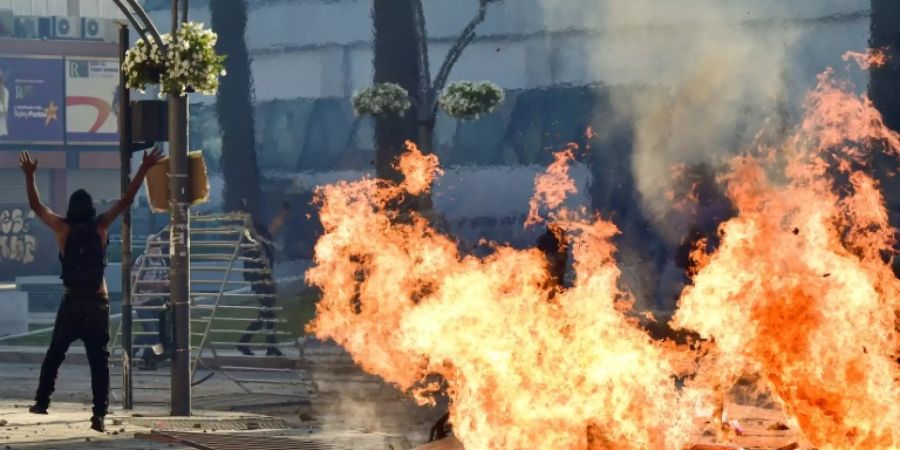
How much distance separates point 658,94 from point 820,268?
1442cm

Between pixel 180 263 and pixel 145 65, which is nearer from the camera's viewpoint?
pixel 180 263

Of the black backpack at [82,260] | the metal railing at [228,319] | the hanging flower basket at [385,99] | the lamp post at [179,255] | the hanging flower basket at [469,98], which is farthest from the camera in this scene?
the hanging flower basket at [385,99]

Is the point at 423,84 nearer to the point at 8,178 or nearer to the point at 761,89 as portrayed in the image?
the point at 761,89

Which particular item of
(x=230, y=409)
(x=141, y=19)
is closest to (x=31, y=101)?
(x=230, y=409)

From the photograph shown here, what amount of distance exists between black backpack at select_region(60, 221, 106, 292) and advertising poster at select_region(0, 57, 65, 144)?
35521 mm

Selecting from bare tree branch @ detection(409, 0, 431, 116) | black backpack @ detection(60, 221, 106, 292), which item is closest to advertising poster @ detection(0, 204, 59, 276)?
bare tree branch @ detection(409, 0, 431, 116)

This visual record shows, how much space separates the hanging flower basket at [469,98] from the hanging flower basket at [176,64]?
1237 cm

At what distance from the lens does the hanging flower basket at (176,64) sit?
14.9 metres

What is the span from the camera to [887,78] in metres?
23.9

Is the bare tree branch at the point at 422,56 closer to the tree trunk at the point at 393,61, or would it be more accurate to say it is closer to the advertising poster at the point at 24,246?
the tree trunk at the point at 393,61

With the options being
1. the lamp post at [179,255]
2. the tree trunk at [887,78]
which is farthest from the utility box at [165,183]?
the tree trunk at [887,78]

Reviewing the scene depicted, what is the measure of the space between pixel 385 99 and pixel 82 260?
15936 mm

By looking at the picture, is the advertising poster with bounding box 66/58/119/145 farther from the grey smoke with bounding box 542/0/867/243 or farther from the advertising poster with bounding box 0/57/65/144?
the grey smoke with bounding box 542/0/867/243

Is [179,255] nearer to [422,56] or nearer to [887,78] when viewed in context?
[887,78]
